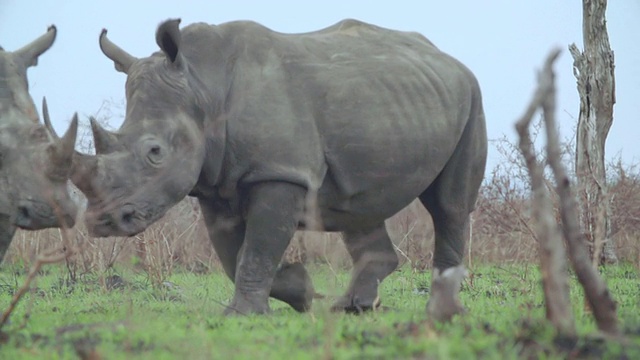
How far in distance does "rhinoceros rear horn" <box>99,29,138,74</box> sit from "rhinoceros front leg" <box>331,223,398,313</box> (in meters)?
1.91

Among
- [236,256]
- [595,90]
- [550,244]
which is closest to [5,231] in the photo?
[236,256]

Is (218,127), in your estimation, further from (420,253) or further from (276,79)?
(420,253)

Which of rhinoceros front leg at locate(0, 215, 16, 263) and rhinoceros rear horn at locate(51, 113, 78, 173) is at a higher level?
rhinoceros rear horn at locate(51, 113, 78, 173)

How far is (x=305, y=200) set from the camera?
22.5 ft

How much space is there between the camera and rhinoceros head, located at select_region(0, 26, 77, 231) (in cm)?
627

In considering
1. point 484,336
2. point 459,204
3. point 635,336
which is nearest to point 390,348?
point 484,336

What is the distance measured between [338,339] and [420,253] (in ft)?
25.9

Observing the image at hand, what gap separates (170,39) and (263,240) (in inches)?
49.4

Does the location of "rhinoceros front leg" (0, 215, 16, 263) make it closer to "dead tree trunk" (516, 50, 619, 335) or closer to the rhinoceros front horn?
the rhinoceros front horn

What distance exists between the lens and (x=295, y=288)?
698 centimetres

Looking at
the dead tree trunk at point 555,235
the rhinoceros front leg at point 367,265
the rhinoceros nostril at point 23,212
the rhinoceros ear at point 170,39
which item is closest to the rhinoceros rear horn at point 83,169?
the rhinoceros nostril at point 23,212

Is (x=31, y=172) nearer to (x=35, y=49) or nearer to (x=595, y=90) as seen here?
(x=35, y=49)

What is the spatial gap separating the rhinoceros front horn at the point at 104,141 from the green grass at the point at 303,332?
91 centimetres

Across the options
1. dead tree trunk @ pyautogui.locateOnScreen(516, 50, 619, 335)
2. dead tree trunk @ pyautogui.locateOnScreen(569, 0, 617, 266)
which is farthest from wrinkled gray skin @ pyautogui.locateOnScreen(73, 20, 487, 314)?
dead tree trunk @ pyautogui.locateOnScreen(569, 0, 617, 266)
